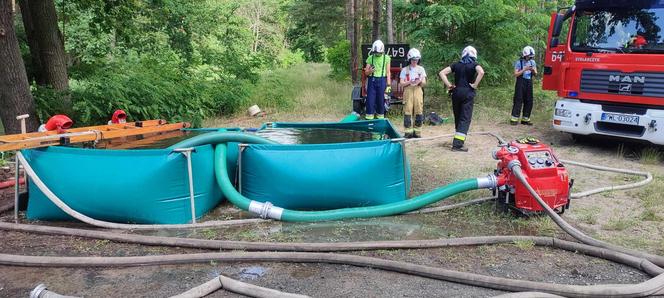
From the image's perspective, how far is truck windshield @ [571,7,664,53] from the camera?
7512 millimetres

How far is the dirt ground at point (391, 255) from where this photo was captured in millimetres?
3529

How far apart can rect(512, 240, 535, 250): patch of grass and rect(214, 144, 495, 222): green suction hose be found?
83cm

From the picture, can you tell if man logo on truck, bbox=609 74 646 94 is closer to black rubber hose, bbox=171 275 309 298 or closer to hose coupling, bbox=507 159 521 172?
hose coupling, bbox=507 159 521 172

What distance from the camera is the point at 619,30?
310 inches

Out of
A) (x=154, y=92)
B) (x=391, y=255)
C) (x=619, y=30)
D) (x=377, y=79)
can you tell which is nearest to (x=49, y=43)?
(x=154, y=92)

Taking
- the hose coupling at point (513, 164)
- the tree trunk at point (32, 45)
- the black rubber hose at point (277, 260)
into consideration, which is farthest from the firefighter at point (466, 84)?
the tree trunk at point (32, 45)

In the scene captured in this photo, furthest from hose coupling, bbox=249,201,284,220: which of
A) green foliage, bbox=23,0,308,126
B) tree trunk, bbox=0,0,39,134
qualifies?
green foliage, bbox=23,0,308,126

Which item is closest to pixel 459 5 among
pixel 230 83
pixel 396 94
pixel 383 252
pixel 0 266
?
pixel 396 94

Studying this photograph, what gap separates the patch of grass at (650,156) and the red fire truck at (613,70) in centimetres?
30

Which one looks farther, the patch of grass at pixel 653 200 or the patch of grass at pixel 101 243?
the patch of grass at pixel 653 200

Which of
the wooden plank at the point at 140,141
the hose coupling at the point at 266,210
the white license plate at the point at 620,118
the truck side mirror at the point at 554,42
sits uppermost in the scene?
the truck side mirror at the point at 554,42

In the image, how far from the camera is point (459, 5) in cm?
1317

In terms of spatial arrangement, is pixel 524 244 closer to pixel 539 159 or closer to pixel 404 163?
pixel 539 159

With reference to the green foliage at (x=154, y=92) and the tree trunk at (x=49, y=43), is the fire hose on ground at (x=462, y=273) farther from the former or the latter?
the tree trunk at (x=49, y=43)
